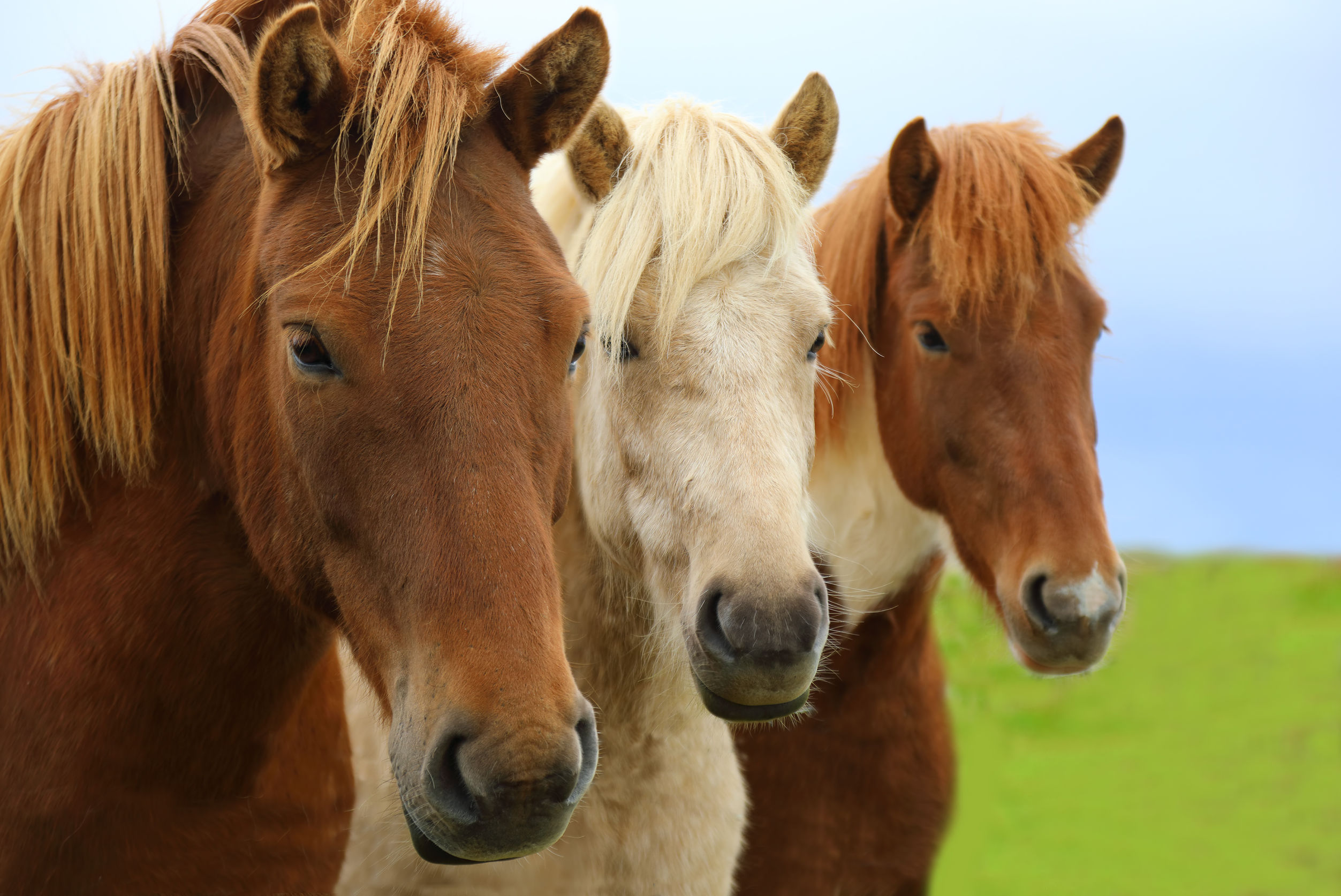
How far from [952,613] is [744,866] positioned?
15.1ft

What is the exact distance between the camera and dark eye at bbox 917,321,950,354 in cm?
385

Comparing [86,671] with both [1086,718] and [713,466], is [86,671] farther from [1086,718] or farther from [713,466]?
[1086,718]

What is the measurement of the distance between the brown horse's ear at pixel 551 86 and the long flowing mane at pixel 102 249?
0.07 meters

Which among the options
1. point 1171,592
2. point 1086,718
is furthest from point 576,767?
point 1171,592

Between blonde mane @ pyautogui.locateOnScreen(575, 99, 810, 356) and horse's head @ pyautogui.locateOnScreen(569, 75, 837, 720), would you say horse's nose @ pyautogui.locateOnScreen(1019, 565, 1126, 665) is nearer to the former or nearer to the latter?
horse's head @ pyautogui.locateOnScreen(569, 75, 837, 720)

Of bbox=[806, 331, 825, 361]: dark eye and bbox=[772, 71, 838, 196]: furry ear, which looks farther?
bbox=[772, 71, 838, 196]: furry ear

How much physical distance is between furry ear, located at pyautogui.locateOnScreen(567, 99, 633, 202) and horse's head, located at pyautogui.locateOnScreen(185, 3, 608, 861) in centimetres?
70

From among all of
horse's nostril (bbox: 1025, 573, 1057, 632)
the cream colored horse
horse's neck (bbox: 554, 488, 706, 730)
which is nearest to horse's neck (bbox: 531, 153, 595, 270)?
the cream colored horse

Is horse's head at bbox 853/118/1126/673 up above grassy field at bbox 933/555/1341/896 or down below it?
above

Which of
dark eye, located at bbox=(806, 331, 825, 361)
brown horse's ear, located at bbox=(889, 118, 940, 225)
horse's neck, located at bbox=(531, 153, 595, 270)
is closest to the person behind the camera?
dark eye, located at bbox=(806, 331, 825, 361)

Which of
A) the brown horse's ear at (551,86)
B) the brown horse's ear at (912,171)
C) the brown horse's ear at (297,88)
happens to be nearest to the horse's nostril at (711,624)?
the brown horse's ear at (551,86)

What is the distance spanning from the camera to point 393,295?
2014 mm

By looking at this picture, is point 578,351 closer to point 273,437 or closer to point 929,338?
point 273,437

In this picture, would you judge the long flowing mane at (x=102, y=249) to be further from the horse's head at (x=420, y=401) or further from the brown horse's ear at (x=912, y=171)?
the brown horse's ear at (x=912, y=171)
